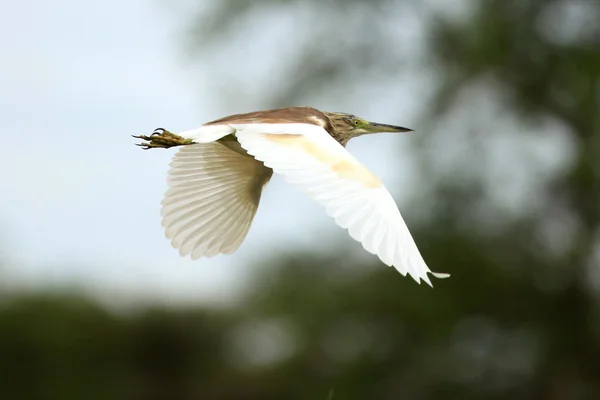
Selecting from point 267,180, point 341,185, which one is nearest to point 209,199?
point 267,180

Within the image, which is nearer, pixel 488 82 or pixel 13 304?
pixel 488 82

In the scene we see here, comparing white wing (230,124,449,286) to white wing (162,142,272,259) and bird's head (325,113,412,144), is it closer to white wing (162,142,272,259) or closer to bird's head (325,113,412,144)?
white wing (162,142,272,259)

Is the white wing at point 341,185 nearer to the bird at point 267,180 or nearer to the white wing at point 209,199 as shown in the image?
the bird at point 267,180

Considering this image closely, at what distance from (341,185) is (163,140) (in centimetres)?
47

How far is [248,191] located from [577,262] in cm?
629

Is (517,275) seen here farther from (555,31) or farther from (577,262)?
(555,31)

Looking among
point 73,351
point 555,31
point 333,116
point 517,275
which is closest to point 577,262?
point 517,275

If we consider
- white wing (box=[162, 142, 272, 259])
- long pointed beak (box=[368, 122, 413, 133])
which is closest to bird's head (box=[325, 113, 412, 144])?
long pointed beak (box=[368, 122, 413, 133])

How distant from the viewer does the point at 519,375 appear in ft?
29.3

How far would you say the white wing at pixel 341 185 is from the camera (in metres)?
2.04

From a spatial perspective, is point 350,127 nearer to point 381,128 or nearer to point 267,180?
point 381,128

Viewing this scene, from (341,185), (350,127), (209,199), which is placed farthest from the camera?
(350,127)

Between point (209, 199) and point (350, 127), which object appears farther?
point (350, 127)

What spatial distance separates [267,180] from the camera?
2906mm
